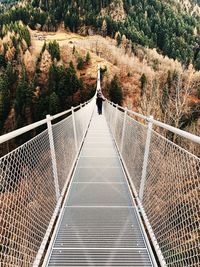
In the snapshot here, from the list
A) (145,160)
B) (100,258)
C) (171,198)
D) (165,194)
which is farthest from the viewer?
(145,160)

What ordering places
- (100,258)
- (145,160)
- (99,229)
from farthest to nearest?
(145,160), (99,229), (100,258)

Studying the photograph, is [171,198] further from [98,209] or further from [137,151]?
[137,151]

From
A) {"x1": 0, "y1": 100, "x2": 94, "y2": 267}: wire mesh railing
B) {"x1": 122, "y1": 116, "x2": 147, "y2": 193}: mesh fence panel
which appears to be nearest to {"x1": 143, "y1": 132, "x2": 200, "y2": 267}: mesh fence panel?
{"x1": 122, "y1": 116, "x2": 147, "y2": 193}: mesh fence panel

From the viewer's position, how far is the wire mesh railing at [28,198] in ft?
7.95

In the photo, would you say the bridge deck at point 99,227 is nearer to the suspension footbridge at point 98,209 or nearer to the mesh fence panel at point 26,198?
the suspension footbridge at point 98,209

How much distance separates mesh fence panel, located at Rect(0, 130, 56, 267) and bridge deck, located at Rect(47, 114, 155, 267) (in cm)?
25

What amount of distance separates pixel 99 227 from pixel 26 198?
0.96 meters

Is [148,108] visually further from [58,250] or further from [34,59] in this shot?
[34,59]

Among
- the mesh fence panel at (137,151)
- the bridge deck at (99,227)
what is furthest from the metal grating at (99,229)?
the mesh fence panel at (137,151)

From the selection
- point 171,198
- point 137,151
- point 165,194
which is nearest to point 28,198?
point 171,198

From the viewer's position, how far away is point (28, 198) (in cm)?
316

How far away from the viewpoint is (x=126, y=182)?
199 inches

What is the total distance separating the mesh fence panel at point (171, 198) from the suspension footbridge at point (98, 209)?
1 centimetres

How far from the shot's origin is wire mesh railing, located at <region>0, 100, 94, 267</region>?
2.42 meters
